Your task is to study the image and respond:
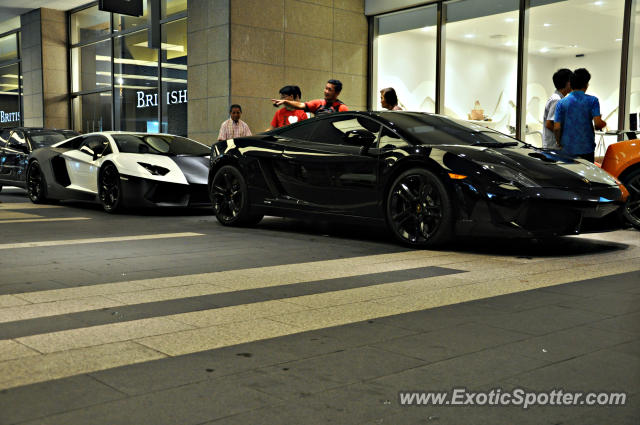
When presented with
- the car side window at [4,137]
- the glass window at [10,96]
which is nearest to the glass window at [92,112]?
the glass window at [10,96]

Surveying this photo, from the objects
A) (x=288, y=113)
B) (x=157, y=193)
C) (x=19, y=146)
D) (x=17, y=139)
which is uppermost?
(x=288, y=113)

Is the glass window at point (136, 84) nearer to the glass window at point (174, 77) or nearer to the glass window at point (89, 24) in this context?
the glass window at point (174, 77)

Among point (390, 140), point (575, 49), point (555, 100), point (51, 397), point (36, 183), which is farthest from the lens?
point (575, 49)

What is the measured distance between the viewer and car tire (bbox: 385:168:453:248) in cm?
647

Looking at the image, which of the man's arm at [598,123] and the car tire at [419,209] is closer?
the car tire at [419,209]

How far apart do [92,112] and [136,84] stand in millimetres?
3162

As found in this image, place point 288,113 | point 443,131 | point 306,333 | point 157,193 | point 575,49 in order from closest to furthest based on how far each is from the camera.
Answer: point 306,333 → point 443,131 → point 157,193 → point 288,113 → point 575,49

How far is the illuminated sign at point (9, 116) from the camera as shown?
26284mm

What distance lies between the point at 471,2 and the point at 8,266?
1204 centimetres

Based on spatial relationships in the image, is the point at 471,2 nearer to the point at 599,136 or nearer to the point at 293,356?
the point at 599,136

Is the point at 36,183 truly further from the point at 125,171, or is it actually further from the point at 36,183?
the point at 125,171

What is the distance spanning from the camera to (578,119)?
8.73m

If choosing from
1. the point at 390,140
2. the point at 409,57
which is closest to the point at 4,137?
the point at 409,57

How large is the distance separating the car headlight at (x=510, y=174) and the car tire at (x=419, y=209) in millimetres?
434
